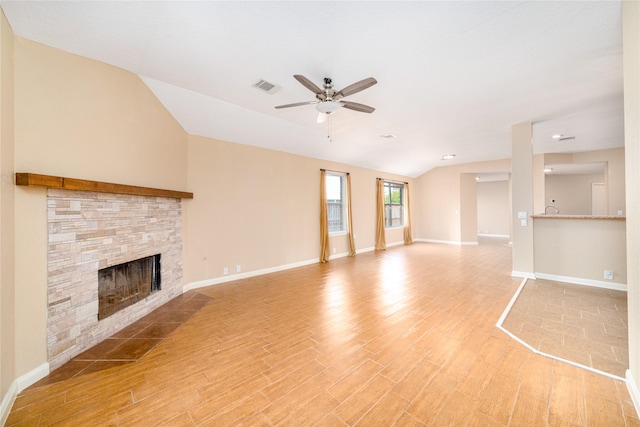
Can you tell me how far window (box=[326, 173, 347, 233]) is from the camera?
22.1ft

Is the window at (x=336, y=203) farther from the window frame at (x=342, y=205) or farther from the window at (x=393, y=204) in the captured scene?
the window at (x=393, y=204)

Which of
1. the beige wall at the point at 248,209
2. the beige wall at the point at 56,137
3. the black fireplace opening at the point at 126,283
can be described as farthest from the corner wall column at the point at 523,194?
the black fireplace opening at the point at 126,283

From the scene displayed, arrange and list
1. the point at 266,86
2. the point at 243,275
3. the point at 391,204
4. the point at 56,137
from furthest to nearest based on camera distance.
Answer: the point at 391,204, the point at 243,275, the point at 266,86, the point at 56,137

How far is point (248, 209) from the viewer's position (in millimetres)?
4730

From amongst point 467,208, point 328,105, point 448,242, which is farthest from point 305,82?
point 448,242

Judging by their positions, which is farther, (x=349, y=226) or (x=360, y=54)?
(x=349, y=226)

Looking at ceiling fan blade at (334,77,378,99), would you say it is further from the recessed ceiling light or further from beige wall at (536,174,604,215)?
beige wall at (536,174,604,215)

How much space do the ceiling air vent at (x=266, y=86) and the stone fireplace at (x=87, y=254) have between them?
80.6 inches

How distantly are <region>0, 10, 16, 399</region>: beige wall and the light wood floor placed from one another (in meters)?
0.34

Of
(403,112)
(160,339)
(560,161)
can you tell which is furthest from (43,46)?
(560,161)

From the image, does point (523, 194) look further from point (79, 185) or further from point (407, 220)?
point (79, 185)

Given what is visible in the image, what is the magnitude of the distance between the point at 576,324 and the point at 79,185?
17.3ft

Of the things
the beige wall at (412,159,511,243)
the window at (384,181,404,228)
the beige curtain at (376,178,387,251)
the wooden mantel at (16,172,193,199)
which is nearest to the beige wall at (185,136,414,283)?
the wooden mantel at (16,172,193,199)

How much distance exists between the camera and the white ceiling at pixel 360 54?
6.33ft
